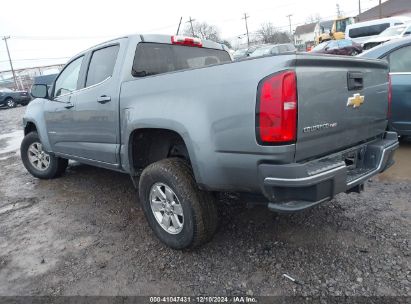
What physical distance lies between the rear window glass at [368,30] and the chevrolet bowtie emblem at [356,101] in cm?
2428

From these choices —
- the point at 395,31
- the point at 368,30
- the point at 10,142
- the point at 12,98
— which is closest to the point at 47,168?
the point at 10,142

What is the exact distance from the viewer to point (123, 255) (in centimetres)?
313

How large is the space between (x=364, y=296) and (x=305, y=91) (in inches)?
55.2

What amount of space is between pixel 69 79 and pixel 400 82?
4.41m

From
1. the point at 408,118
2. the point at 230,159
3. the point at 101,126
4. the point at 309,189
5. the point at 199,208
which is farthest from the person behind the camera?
the point at 408,118

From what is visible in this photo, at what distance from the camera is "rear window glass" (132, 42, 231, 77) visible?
363 centimetres

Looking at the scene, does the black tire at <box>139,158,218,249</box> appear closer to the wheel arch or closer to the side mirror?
the wheel arch

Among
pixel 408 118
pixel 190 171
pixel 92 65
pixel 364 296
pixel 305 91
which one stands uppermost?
pixel 92 65

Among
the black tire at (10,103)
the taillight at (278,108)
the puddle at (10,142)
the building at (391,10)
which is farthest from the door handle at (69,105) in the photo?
the building at (391,10)

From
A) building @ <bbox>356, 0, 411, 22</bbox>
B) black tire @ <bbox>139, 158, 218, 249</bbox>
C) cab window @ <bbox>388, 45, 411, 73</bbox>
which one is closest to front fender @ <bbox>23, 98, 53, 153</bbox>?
black tire @ <bbox>139, 158, 218, 249</bbox>

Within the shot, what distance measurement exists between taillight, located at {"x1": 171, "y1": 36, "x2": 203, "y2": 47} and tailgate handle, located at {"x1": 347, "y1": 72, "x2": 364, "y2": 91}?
2061 millimetres

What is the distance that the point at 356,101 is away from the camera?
8.82ft

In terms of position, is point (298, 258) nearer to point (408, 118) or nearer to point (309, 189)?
point (309, 189)

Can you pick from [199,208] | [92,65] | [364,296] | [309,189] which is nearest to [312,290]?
[364,296]
